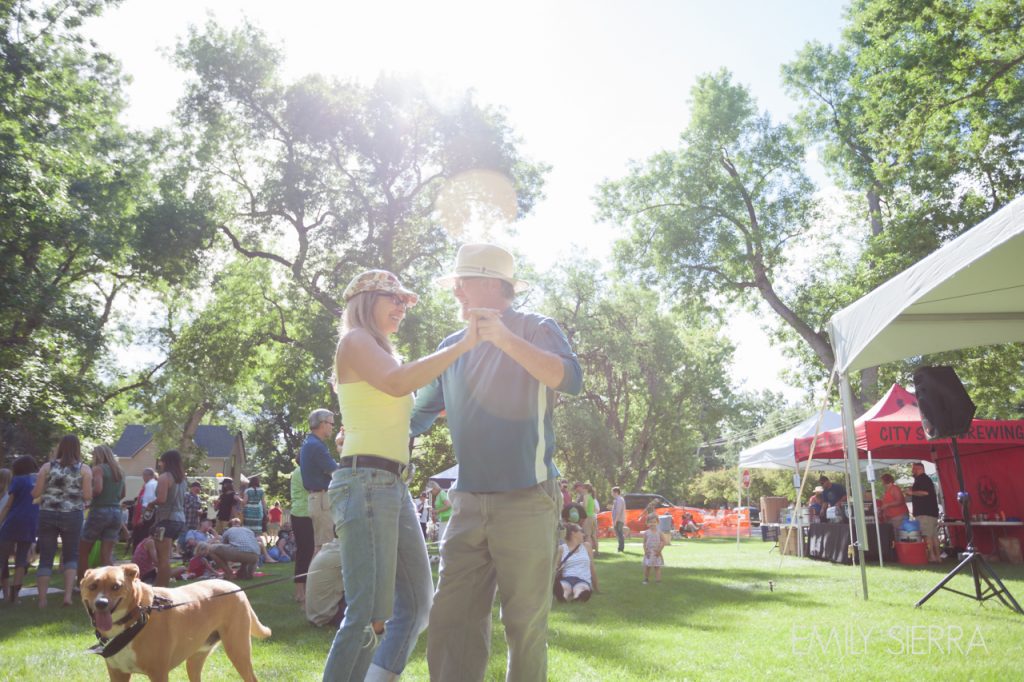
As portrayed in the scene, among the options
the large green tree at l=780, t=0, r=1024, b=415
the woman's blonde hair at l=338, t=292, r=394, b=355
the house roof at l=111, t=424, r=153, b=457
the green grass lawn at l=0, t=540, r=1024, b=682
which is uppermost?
the large green tree at l=780, t=0, r=1024, b=415

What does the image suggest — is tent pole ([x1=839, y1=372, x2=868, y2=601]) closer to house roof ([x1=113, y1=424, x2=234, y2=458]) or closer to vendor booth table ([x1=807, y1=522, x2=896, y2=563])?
vendor booth table ([x1=807, y1=522, x2=896, y2=563])

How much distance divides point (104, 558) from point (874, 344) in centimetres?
949

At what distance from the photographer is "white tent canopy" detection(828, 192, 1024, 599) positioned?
5.37 metres

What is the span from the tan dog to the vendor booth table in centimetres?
1312

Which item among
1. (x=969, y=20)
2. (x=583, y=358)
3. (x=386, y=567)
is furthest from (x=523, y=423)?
(x=583, y=358)

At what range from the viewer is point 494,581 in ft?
9.37

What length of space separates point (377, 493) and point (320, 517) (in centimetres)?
478

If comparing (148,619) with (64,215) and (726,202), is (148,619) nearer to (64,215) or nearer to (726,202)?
(64,215)

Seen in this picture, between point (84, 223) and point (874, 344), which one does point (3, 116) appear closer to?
point (84, 223)

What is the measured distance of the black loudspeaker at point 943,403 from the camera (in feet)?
22.9

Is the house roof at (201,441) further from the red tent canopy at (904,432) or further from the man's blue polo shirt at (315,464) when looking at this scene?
the man's blue polo shirt at (315,464)

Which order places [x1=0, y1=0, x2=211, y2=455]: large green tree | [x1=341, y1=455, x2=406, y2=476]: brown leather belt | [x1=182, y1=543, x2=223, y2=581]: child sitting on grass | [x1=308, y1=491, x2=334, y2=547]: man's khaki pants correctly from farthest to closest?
1. [x1=0, y1=0, x2=211, y2=455]: large green tree
2. [x1=182, y1=543, x2=223, y2=581]: child sitting on grass
3. [x1=308, y1=491, x2=334, y2=547]: man's khaki pants
4. [x1=341, y1=455, x2=406, y2=476]: brown leather belt

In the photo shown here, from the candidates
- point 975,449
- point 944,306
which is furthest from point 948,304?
point 975,449

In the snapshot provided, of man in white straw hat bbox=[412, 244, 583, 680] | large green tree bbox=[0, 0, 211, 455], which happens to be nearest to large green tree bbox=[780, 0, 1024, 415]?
man in white straw hat bbox=[412, 244, 583, 680]
